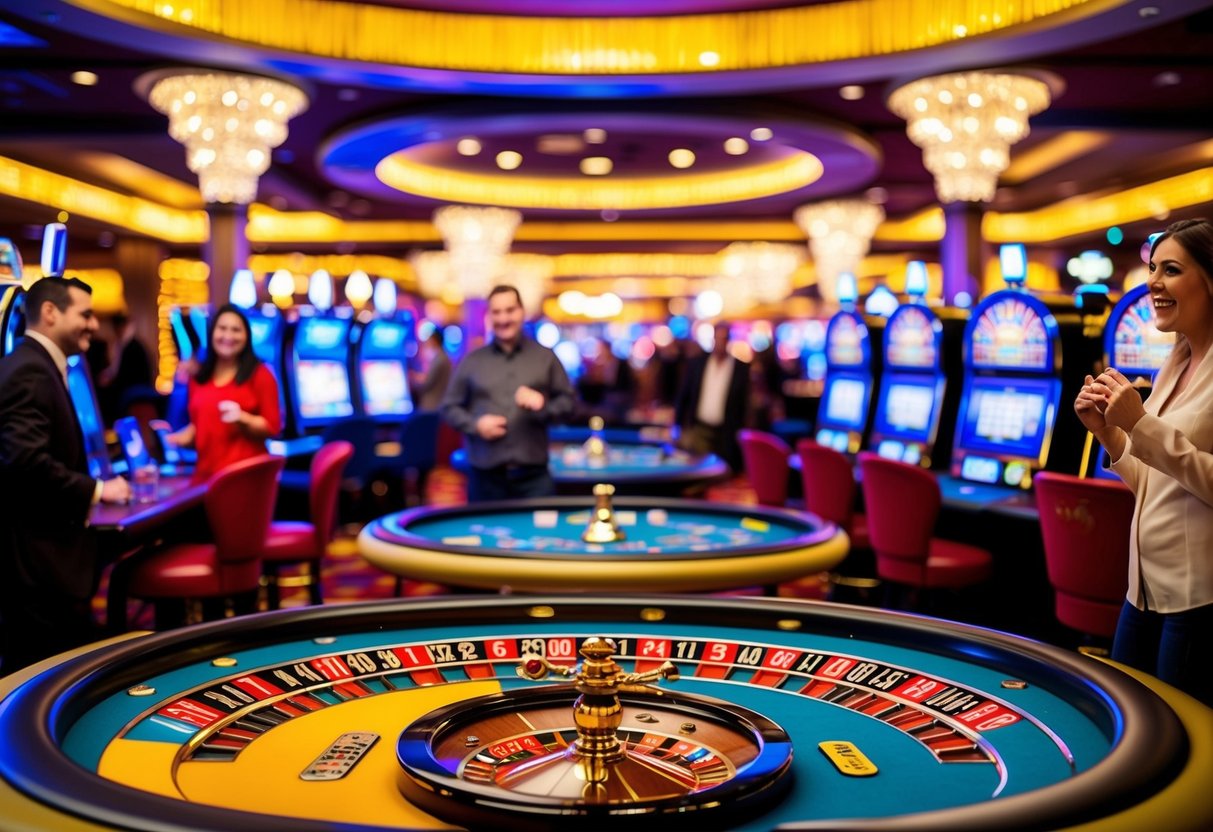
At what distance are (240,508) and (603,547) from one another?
1.30 m

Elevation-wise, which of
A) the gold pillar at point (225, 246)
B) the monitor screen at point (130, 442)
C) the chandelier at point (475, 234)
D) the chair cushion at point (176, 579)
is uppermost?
the chandelier at point (475, 234)

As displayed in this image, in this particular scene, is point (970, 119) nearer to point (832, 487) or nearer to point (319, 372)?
point (832, 487)

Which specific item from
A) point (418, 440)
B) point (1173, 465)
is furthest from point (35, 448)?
point (418, 440)

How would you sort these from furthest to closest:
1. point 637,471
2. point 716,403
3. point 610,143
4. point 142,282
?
point 142,282 → point 610,143 → point 716,403 → point 637,471

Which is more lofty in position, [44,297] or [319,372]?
[44,297]

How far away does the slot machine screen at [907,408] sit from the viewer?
5438mm

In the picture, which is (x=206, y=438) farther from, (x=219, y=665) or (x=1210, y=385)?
(x=1210, y=385)

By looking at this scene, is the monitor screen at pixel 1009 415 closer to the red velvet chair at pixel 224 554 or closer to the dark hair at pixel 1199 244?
the dark hair at pixel 1199 244

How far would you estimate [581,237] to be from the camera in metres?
15.6

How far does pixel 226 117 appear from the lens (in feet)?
22.8

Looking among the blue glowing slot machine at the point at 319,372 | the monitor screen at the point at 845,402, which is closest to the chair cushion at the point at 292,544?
the monitor screen at the point at 845,402

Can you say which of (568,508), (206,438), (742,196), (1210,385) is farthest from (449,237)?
(1210,385)

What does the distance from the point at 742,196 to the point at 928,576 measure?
842 cm

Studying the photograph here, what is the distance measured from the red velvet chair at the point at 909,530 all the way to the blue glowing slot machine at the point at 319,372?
14.4 feet
